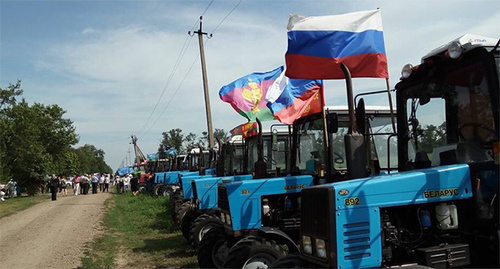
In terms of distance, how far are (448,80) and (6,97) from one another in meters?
42.1

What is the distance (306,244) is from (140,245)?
7387mm

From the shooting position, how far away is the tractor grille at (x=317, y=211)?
Result: 11.7 feet

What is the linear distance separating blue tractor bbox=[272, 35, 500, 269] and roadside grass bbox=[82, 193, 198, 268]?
16.2 feet

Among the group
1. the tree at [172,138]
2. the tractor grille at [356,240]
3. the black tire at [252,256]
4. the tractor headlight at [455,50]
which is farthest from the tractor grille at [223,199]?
the tree at [172,138]

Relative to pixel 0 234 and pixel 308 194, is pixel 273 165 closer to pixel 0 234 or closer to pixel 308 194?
pixel 308 194

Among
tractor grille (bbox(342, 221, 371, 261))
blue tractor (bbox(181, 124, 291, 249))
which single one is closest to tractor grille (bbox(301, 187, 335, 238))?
tractor grille (bbox(342, 221, 371, 261))

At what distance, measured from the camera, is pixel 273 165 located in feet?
29.2

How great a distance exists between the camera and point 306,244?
3824mm

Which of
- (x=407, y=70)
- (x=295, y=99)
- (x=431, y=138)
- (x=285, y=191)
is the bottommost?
(x=285, y=191)

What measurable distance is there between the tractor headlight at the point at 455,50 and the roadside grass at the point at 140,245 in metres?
5.90

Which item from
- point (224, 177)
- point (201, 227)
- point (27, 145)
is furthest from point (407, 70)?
point (27, 145)

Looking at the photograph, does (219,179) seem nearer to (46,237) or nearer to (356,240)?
(46,237)

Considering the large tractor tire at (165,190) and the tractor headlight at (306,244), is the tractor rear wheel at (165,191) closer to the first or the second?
the large tractor tire at (165,190)

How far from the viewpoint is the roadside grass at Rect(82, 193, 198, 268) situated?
8.36 meters
